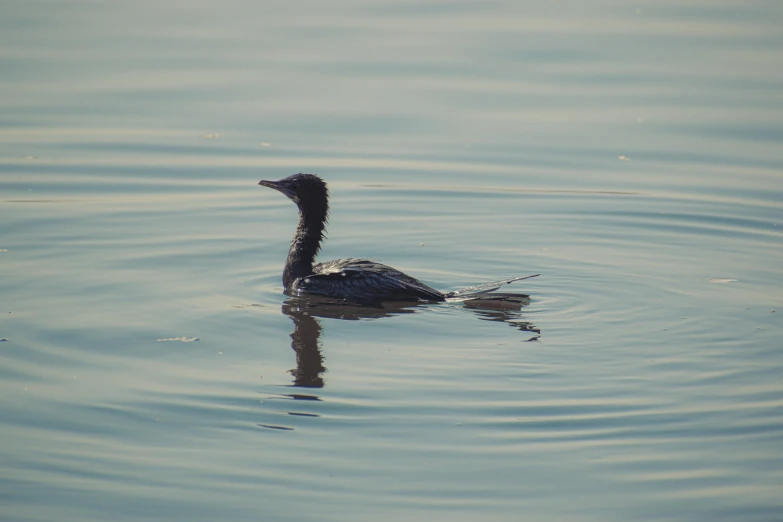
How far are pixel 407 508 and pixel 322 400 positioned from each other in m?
1.70

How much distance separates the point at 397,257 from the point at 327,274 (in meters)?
1.29

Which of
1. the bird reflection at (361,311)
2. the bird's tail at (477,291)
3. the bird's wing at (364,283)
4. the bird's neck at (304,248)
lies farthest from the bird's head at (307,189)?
the bird's tail at (477,291)

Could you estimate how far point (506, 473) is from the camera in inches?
276

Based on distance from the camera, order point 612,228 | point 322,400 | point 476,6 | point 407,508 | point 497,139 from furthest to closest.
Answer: point 476,6, point 497,139, point 612,228, point 322,400, point 407,508

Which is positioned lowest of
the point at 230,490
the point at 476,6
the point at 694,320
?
the point at 230,490

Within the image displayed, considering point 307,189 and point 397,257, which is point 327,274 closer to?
point 307,189

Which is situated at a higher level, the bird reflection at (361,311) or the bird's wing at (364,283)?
the bird's wing at (364,283)

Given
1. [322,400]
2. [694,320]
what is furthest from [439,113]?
[322,400]

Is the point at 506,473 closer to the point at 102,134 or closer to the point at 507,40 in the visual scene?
the point at 102,134

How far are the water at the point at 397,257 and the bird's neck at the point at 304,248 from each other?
326 millimetres

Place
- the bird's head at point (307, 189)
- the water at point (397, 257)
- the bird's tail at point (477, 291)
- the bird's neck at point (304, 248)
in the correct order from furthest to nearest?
the bird's head at point (307, 189), the bird's neck at point (304, 248), the bird's tail at point (477, 291), the water at point (397, 257)

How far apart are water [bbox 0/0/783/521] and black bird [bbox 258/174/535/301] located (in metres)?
0.24

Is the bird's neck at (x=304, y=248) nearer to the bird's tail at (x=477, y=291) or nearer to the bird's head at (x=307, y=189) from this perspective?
the bird's head at (x=307, y=189)

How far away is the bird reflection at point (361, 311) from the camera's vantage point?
386 inches
